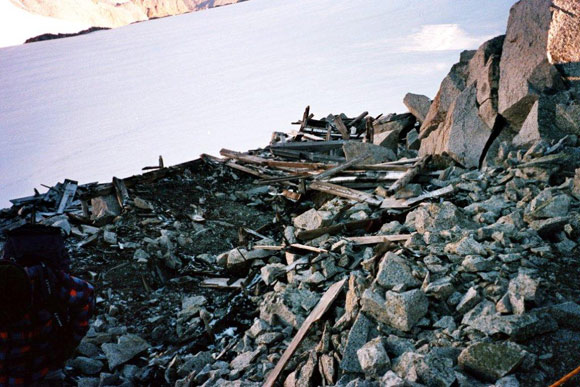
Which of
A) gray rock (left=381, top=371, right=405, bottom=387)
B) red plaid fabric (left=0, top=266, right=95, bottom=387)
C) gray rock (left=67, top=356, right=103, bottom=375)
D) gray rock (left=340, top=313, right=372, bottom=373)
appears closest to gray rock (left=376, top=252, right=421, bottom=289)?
gray rock (left=340, top=313, right=372, bottom=373)

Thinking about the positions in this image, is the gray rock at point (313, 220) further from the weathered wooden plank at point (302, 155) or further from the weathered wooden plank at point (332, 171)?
the weathered wooden plank at point (302, 155)

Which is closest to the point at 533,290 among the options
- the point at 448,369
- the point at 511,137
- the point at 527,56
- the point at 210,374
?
the point at 448,369

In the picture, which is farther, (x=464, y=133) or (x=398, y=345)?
(x=464, y=133)

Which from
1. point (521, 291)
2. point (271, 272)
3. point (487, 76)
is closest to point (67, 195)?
point (271, 272)

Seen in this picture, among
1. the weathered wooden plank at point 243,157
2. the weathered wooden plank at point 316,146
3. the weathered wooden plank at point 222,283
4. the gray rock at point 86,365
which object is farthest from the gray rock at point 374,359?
the weathered wooden plank at point 316,146

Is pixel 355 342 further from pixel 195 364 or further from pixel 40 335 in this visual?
pixel 40 335

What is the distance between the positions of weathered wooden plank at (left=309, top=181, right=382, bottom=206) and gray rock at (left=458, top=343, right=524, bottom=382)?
3897 mm

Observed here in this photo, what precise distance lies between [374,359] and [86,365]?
3344mm

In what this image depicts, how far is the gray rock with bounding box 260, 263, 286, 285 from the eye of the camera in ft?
18.2

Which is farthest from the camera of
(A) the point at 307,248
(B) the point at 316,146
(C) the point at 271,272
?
(B) the point at 316,146

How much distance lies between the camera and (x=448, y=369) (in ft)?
9.65

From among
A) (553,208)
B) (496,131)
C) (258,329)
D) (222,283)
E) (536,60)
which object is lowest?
(222,283)

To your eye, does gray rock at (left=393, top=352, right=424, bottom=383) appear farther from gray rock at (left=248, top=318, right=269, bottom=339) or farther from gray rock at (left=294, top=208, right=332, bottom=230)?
gray rock at (left=294, top=208, right=332, bottom=230)

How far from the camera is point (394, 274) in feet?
13.4
